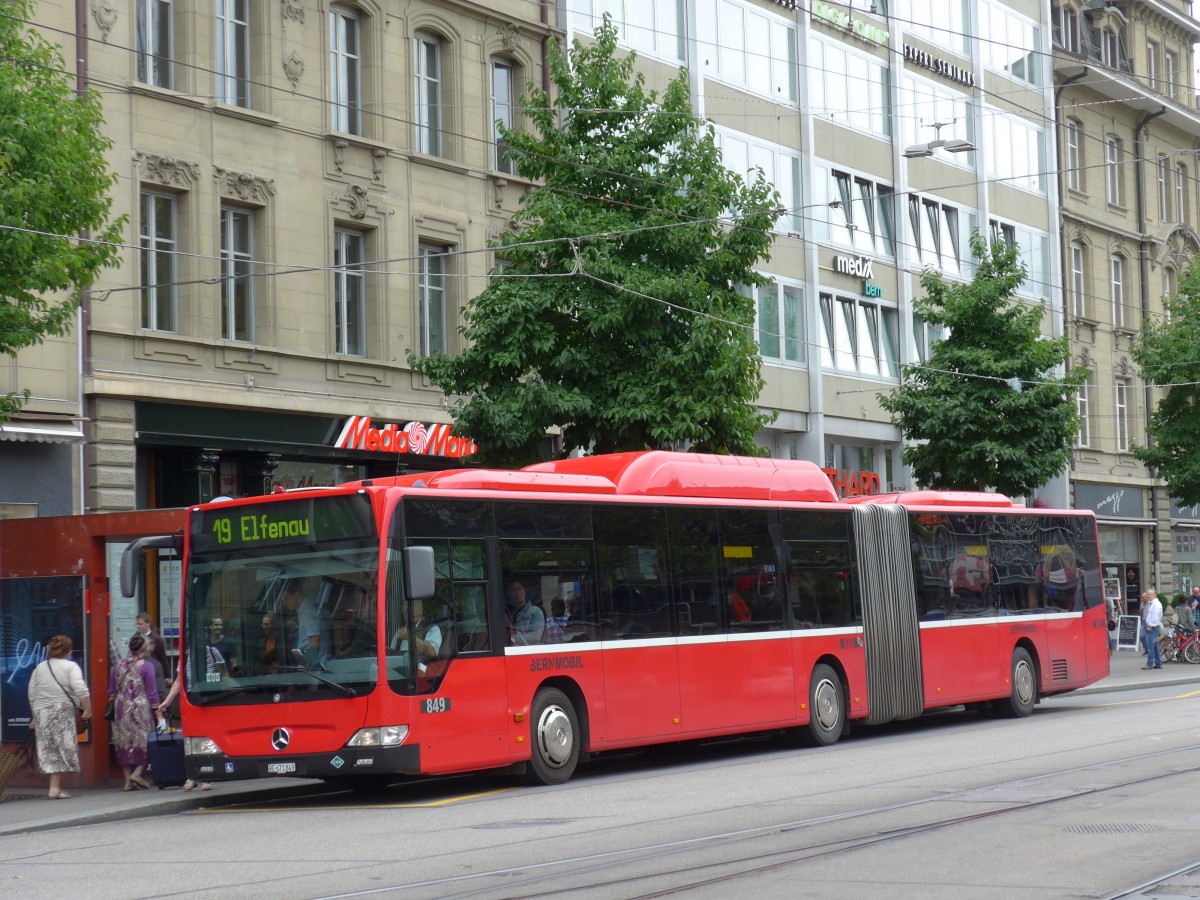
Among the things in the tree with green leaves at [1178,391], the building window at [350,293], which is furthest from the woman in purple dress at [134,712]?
the tree with green leaves at [1178,391]

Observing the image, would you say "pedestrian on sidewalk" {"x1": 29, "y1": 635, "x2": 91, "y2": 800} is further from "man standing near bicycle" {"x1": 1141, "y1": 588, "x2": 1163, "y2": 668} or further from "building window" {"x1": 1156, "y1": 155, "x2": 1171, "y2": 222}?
"building window" {"x1": 1156, "y1": 155, "x2": 1171, "y2": 222}

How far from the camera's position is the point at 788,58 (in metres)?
38.4

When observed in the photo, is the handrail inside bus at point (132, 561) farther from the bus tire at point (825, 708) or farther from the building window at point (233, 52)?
the building window at point (233, 52)

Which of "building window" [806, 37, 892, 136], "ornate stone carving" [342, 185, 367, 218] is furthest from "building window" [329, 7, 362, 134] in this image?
"building window" [806, 37, 892, 136]

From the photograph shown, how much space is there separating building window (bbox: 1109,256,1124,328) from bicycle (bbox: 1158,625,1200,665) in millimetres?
15222

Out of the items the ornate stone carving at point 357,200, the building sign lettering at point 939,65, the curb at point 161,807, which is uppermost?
the building sign lettering at point 939,65

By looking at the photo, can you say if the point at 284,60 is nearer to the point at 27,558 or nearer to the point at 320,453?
the point at 320,453

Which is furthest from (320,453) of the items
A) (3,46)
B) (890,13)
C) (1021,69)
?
(1021,69)

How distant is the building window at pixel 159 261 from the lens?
78.4ft

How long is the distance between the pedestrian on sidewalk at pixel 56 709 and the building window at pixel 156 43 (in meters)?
10.2

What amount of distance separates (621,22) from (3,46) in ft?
61.0

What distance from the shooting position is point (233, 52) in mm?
25516

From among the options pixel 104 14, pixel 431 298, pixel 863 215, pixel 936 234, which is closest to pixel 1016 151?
pixel 936 234

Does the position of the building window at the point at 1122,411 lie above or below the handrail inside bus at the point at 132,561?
above
